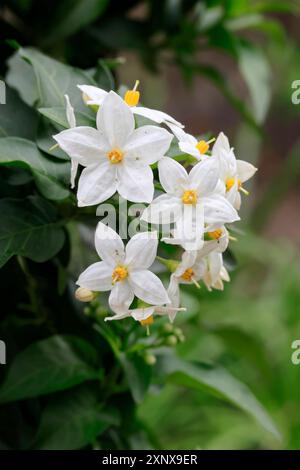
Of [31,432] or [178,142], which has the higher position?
[178,142]

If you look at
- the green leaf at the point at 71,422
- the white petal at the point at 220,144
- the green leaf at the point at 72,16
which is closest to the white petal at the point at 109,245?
the white petal at the point at 220,144

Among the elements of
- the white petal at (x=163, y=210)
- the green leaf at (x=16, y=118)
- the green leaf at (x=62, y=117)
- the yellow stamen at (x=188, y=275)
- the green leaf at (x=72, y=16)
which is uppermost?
the green leaf at (x=72, y=16)

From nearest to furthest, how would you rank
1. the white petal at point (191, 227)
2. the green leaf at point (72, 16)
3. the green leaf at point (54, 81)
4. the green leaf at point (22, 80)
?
the white petal at point (191, 227), the green leaf at point (54, 81), the green leaf at point (22, 80), the green leaf at point (72, 16)

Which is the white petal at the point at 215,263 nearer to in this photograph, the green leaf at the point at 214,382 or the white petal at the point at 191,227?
the white petal at the point at 191,227

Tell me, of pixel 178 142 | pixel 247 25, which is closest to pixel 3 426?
pixel 178 142

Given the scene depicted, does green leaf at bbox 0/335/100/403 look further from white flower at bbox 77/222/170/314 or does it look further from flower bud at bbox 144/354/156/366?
white flower at bbox 77/222/170/314
